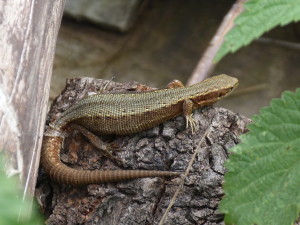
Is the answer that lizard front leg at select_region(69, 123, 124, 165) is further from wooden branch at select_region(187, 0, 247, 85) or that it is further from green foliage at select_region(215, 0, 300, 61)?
green foliage at select_region(215, 0, 300, 61)

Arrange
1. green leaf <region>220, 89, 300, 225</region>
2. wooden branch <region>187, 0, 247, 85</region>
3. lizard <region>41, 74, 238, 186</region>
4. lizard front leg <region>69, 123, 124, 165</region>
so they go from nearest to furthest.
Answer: green leaf <region>220, 89, 300, 225</region> → lizard front leg <region>69, 123, 124, 165</region> → lizard <region>41, 74, 238, 186</region> → wooden branch <region>187, 0, 247, 85</region>

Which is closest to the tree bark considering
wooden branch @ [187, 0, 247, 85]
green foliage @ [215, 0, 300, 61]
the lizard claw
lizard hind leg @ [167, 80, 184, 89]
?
the lizard claw

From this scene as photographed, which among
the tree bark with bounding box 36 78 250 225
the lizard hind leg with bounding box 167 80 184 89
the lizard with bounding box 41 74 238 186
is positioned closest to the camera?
the tree bark with bounding box 36 78 250 225

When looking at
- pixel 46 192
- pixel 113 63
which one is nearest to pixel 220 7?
pixel 113 63

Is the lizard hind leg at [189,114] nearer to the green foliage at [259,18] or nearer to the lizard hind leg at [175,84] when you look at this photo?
the lizard hind leg at [175,84]

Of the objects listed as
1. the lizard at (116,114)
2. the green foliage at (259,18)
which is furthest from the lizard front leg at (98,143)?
the green foliage at (259,18)

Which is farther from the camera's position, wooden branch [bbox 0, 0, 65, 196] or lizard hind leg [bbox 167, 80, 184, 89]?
lizard hind leg [bbox 167, 80, 184, 89]

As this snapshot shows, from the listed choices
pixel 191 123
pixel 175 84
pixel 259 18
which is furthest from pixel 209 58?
pixel 259 18
